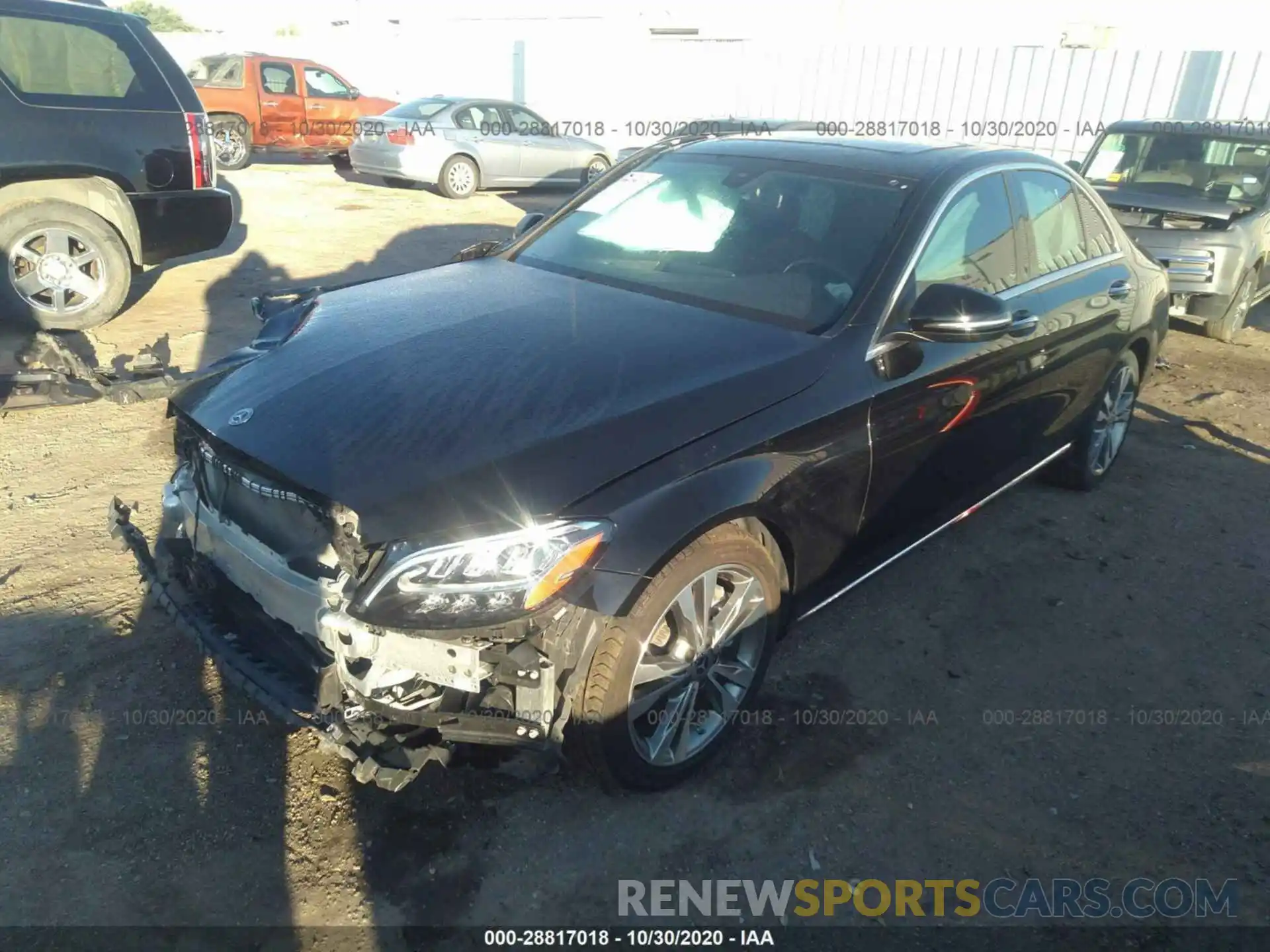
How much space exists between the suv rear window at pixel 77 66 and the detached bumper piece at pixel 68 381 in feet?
6.46

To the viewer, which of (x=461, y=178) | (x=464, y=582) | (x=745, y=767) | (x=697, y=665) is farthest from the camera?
(x=461, y=178)

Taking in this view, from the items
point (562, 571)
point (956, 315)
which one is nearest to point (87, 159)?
point (562, 571)

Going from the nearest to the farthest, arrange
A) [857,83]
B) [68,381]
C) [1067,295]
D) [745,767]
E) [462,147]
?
[745,767], [1067,295], [68,381], [462,147], [857,83]

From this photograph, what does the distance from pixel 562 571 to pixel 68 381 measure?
4.31m

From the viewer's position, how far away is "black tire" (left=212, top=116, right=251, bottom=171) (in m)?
A: 16.0

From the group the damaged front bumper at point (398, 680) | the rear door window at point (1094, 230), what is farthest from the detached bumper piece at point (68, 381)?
the rear door window at point (1094, 230)

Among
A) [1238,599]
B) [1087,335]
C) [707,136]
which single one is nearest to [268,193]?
[707,136]

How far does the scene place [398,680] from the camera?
231cm

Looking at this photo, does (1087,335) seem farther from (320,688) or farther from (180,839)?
(180,839)

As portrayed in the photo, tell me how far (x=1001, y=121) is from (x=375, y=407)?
15.4m

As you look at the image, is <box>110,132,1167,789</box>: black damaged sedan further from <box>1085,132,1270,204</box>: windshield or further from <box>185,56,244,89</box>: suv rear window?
<box>185,56,244,89</box>: suv rear window

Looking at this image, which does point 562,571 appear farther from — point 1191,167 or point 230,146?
point 230,146

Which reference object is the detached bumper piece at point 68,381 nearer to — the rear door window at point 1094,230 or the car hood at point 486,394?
the car hood at point 486,394

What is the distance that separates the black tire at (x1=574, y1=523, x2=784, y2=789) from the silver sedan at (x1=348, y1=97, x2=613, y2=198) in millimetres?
12056
